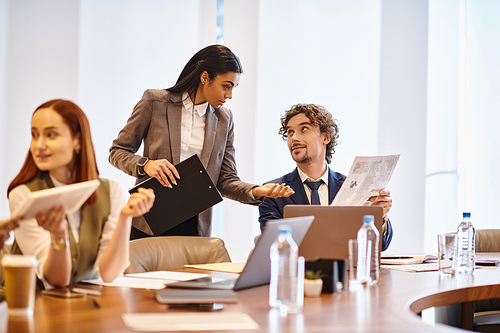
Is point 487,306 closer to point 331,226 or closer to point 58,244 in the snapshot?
point 331,226

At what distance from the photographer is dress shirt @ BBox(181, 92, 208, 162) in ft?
8.90

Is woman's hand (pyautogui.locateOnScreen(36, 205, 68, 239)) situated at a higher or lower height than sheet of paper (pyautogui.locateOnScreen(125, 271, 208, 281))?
higher

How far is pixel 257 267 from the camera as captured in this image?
1490mm

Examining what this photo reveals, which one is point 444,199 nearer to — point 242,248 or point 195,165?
point 242,248

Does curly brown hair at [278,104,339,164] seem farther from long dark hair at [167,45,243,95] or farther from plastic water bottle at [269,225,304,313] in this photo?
plastic water bottle at [269,225,304,313]

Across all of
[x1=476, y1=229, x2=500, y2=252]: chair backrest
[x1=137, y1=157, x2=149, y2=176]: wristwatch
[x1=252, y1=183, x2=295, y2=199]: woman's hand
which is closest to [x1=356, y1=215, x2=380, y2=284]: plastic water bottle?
[x1=252, y1=183, x2=295, y2=199]: woman's hand

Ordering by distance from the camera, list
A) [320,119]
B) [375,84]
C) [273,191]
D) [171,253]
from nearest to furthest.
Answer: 1. [171,253]
2. [273,191]
3. [320,119]
4. [375,84]

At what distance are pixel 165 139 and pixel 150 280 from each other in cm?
118

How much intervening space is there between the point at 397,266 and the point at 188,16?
10.2 feet

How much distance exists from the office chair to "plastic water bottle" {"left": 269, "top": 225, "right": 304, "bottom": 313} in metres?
1.39

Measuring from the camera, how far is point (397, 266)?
2.04 meters

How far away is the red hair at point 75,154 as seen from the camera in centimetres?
150

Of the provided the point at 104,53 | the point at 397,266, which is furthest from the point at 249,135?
the point at 397,266

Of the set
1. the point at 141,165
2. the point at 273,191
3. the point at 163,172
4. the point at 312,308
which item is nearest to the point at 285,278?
the point at 312,308
